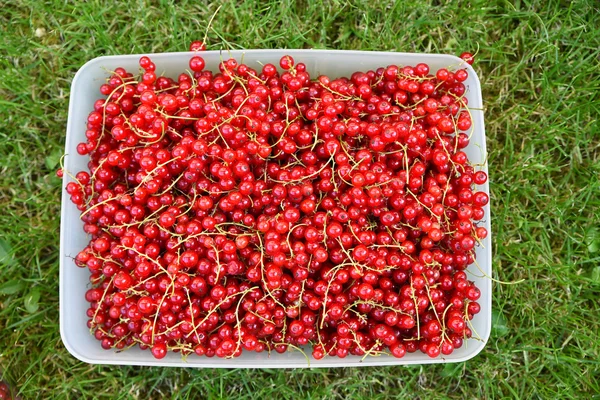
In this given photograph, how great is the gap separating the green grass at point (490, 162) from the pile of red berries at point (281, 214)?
32 centimetres

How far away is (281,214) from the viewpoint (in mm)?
1172

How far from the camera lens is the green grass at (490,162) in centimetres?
153

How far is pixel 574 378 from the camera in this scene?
1541 mm

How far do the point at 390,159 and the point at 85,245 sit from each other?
81 centimetres

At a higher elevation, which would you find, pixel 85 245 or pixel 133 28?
pixel 133 28

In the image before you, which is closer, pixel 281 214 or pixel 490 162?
pixel 281 214

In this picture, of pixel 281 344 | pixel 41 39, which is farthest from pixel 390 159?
pixel 41 39

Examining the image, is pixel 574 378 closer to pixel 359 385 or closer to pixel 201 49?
pixel 359 385

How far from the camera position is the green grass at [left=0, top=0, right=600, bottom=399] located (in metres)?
1.53

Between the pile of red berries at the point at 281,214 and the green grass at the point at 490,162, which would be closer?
the pile of red berries at the point at 281,214

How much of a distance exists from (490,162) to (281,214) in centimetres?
77

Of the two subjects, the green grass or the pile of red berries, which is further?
the green grass

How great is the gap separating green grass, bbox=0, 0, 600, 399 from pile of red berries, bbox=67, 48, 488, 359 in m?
0.32

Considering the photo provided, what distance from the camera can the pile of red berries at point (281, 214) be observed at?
1.16 meters
